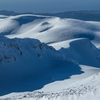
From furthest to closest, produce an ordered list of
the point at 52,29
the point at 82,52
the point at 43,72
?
the point at 52,29 → the point at 82,52 → the point at 43,72

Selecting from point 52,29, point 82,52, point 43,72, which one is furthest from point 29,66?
point 52,29

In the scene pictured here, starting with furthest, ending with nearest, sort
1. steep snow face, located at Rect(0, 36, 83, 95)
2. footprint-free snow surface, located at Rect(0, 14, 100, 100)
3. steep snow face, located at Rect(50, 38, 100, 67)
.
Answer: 1. steep snow face, located at Rect(50, 38, 100, 67)
2. steep snow face, located at Rect(0, 36, 83, 95)
3. footprint-free snow surface, located at Rect(0, 14, 100, 100)

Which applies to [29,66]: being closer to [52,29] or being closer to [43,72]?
[43,72]

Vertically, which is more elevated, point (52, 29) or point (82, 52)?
point (52, 29)

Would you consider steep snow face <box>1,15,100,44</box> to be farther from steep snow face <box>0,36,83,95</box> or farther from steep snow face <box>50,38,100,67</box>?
steep snow face <box>0,36,83,95</box>

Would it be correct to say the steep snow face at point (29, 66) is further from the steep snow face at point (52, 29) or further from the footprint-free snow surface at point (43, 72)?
the steep snow face at point (52, 29)

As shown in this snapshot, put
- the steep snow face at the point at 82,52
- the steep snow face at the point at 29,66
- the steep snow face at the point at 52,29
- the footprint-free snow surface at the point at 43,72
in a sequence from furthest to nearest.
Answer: the steep snow face at the point at 52,29, the steep snow face at the point at 82,52, the steep snow face at the point at 29,66, the footprint-free snow surface at the point at 43,72

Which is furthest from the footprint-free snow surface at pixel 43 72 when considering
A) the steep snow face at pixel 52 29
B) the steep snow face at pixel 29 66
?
the steep snow face at pixel 52 29

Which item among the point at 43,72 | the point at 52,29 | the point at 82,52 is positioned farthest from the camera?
the point at 52,29

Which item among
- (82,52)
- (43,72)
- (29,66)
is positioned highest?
(29,66)

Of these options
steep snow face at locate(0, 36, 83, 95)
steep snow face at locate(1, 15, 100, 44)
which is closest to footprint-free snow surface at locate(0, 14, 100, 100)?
steep snow face at locate(0, 36, 83, 95)

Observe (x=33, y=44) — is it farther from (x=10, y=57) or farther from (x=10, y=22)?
(x=10, y=22)

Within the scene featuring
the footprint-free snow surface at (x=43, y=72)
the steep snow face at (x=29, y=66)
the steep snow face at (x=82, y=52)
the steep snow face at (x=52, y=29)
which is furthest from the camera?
the steep snow face at (x=52, y=29)
